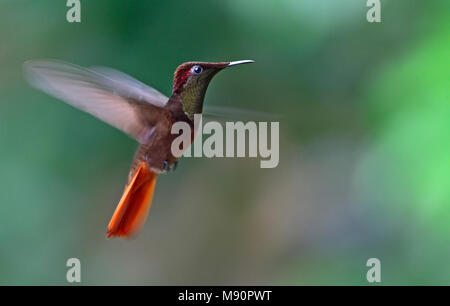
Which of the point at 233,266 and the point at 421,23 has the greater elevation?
the point at 421,23

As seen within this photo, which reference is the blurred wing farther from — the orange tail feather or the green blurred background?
the green blurred background

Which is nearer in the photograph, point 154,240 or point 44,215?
point 44,215

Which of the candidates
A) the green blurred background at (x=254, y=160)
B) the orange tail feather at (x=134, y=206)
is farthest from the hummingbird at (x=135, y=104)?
the green blurred background at (x=254, y=160)

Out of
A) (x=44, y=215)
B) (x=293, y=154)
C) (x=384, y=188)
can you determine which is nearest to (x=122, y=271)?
(x=44, y=215)

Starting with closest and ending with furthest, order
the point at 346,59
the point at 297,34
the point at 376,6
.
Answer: the point at 376,6 < the point at 297,34 < the point at 346,59

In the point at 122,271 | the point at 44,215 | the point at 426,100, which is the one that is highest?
the point at 426,100

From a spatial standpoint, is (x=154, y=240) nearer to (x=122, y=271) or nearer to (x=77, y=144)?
(x=122, y=271)

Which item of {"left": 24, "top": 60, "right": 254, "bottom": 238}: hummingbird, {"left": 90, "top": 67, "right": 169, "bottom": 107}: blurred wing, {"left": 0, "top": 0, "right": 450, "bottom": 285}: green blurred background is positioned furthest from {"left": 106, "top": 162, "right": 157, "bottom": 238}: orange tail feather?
{"left": 0, "top": 0, "right": 450, "bottom": 285}: green blurred background
